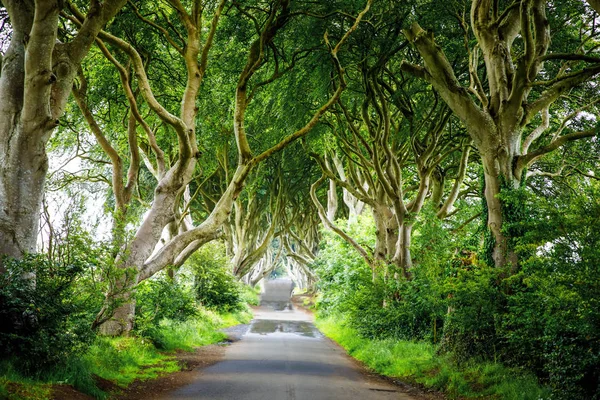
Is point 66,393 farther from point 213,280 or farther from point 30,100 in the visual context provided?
point 213,280

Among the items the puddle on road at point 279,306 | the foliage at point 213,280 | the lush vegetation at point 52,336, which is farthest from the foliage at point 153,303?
the puddle on road at point 279,306

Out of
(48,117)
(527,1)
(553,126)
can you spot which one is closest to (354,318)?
(553,126)

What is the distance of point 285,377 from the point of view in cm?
1018

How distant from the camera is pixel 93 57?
13.8m

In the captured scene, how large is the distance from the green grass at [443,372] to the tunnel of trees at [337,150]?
0.37 meters

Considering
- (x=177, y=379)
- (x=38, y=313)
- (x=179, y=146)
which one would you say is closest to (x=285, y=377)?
(x=177, y=379)

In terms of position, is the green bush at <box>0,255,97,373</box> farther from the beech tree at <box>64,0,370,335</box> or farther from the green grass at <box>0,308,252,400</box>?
the beech tree at <box>64,0,370,335</box>

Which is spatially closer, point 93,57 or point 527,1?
point 527,1

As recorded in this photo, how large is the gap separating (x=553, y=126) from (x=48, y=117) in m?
15.6

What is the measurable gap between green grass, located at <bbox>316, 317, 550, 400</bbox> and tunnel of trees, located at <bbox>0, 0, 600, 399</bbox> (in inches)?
14.5

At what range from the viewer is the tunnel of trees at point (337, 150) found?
736cm

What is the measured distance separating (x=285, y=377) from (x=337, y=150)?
14.0 metres

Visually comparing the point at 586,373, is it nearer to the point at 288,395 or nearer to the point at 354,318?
the point at 288,395

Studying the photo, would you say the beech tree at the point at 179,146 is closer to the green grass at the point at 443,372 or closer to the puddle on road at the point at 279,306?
the green grass at the point at 443,372
